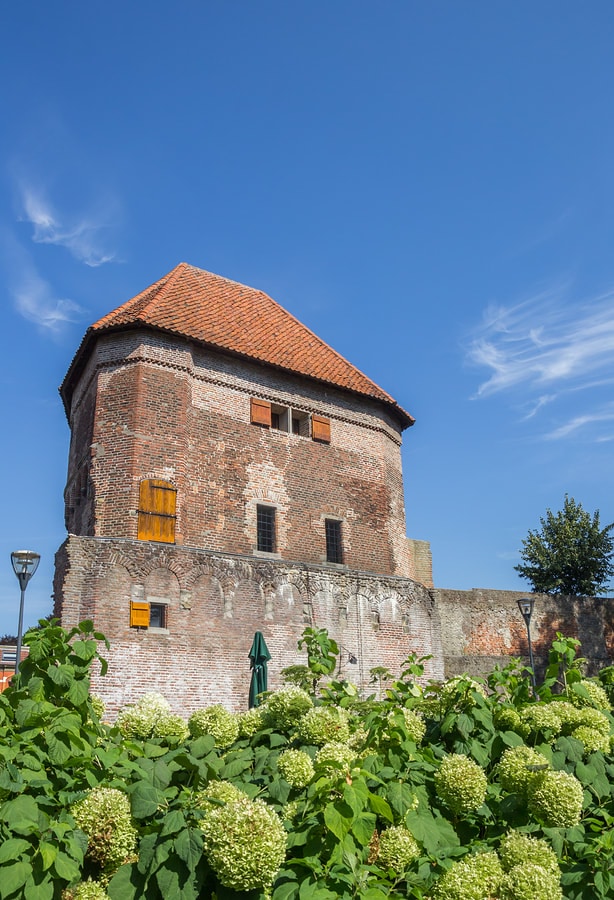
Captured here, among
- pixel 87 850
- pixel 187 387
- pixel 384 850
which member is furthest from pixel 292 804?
pixel 187 387

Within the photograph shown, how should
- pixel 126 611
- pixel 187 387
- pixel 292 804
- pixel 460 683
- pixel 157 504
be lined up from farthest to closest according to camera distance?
pixel 187 387
pixel 157 504
pixel 126 611
pixel 460 683
pixel 292 804

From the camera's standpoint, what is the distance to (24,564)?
1326 centimetres

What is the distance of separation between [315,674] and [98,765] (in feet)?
5.45

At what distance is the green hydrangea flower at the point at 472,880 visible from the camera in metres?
2.97

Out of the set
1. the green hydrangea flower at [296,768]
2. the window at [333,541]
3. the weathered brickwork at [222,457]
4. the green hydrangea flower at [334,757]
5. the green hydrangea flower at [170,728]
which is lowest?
the green hydrangea flower at [296,768]

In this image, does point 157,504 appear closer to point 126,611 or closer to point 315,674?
point 126,611

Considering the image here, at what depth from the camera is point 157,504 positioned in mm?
17891

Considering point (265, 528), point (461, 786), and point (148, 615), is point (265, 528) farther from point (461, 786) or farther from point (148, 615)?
point (461, 786)

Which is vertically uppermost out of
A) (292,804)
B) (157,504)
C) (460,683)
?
(157,504)

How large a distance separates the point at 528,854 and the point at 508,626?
2354cm

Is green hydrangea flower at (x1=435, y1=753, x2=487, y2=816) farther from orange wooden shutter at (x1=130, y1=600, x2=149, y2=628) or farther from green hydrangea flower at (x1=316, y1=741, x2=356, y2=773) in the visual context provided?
orange wooden shutter at (x1=130, y1=600, x2=149, y2=628)

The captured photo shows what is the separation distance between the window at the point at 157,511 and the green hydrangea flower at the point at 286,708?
13.7 m

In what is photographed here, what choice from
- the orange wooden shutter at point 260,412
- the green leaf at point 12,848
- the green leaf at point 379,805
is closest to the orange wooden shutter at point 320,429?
the orange wooden shutter at point 260,412

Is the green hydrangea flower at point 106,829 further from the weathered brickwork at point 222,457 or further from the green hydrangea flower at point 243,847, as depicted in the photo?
the weathered brickwork at point 222,457
